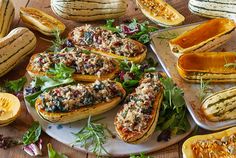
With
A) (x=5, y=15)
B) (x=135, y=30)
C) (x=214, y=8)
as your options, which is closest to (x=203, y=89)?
(x=135, y=30)

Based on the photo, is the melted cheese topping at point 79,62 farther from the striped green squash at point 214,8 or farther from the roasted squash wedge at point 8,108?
the striped green squash at point 214,8

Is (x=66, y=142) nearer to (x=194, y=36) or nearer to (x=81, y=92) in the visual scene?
(x=81, y=92)

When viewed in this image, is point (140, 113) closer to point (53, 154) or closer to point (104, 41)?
point (53, 154)

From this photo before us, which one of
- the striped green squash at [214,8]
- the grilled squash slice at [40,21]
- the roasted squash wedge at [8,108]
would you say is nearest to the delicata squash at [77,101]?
the roasted squash wedge at [8,108]

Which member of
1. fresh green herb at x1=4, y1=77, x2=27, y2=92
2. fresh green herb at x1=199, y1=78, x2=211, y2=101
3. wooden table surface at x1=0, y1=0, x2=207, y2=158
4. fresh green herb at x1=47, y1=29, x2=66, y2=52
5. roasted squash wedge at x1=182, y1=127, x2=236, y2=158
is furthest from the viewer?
fresh green herb at x1=47, y1=29, x2=66, y2=52

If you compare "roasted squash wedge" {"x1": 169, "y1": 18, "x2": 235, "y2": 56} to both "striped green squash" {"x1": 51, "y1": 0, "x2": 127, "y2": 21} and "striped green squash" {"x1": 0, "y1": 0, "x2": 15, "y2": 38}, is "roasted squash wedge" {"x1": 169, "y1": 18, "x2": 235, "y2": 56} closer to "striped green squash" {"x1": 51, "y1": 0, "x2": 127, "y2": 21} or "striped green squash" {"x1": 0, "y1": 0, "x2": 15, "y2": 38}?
"striped green squash" {"x1": 51, "y1": 0, "x2": 127, "y2": 21}

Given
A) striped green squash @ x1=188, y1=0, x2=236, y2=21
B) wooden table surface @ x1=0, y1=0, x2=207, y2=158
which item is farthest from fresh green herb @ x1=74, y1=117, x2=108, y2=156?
striped green squash @ x1=188, y1=0, x2=236, y2=21
